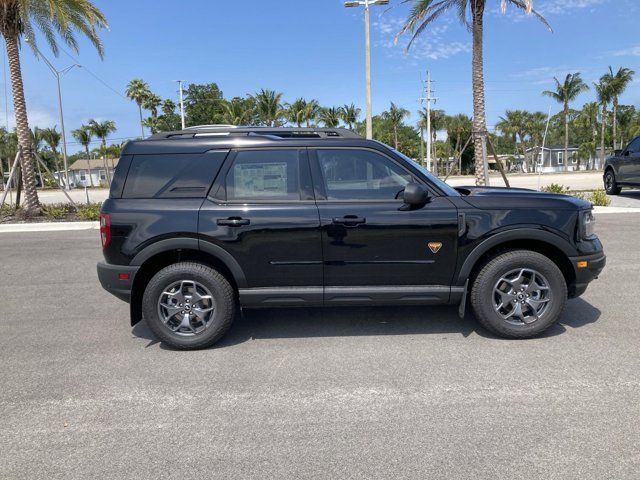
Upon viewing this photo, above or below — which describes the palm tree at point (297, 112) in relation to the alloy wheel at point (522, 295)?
above

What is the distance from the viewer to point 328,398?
3.23 meters

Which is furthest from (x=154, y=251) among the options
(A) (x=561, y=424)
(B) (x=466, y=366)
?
(A) (x=561, y=424)

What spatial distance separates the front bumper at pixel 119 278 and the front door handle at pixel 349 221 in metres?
1.81

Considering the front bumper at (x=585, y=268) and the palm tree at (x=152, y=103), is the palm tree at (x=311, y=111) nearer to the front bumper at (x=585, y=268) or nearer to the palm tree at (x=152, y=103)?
the palm tree at (x=152, y=103)

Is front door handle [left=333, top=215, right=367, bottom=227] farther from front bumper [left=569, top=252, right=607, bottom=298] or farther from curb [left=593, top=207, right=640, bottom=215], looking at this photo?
curb [left=593, top=207, right=640, bottom=215]

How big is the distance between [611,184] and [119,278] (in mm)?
17594

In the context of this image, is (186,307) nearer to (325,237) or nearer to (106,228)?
(106,228)

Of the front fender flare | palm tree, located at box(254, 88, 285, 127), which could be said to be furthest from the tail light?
palm tree, located at box(254, 88, 285, 127)

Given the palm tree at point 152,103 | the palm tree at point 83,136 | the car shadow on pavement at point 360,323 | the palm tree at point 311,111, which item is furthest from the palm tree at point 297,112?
the car shadow on pavement at point 360,323

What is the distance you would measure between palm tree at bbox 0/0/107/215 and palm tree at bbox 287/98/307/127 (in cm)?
3787

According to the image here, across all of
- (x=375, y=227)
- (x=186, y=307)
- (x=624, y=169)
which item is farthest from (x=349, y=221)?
(x=624, y=169)

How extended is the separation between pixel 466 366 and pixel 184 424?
215 cm

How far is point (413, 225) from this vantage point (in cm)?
401

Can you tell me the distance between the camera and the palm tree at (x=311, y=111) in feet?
171
